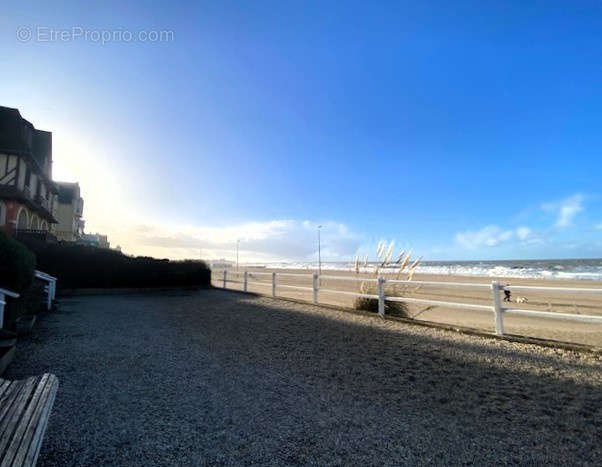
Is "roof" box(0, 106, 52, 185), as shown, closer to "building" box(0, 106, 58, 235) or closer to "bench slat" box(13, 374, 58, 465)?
"building" box(0, 106, 58, 235)

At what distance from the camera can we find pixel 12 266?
19.0ft

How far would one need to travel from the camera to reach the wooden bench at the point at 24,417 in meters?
1.65

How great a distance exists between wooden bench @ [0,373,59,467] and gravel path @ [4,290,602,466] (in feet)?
1.41

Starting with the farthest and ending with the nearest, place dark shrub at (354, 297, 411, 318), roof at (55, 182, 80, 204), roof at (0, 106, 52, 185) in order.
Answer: roof at (55, 182, 80, 204) → roof at (0, 106, 52, 185) → dark shrub at (354, 297, 411, 318)

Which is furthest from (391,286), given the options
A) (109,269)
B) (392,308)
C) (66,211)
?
(66,211)

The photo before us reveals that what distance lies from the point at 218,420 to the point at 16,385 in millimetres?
1536

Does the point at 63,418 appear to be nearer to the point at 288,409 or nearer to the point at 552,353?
the point at 288,409

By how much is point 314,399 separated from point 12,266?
5.66 m

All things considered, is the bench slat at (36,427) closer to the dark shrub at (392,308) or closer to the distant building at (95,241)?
the dark shrub at (392,308)

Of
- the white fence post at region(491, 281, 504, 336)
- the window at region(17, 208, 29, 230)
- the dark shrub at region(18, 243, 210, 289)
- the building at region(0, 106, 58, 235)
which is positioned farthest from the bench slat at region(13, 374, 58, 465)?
the window at region(17, 208, 29, 230)

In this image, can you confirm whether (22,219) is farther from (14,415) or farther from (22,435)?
(22,435)

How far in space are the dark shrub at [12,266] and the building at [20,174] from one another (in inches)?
603

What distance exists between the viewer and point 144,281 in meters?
17.1

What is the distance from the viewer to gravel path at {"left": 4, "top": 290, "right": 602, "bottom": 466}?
2.49 m
